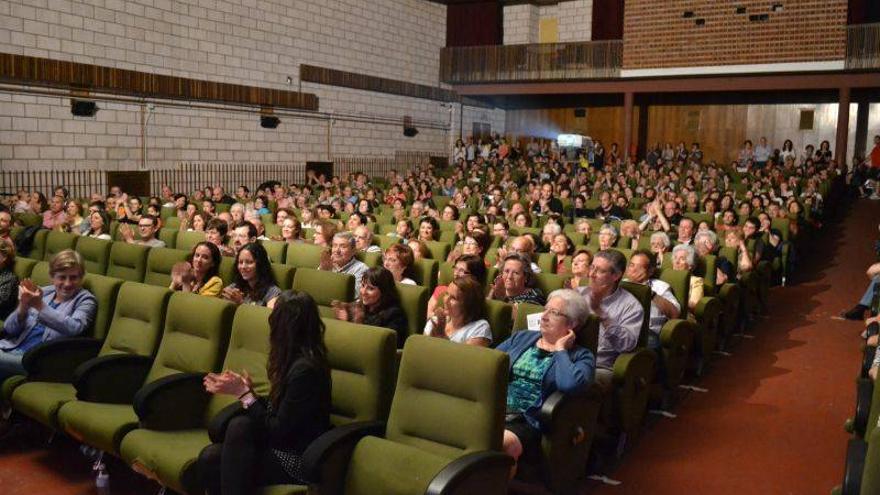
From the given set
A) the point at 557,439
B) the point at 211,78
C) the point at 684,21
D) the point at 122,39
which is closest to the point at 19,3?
the point at 122,39

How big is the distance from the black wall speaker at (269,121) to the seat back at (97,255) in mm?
8929

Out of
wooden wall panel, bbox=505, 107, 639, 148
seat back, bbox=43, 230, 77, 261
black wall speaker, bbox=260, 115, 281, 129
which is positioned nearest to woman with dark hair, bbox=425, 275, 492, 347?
Answer: seat back, bbox=43, 230, 77, 261

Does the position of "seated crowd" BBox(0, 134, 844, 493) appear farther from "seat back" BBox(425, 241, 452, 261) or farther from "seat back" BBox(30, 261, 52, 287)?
"seat back" BBox(30, 261, 52, 287)

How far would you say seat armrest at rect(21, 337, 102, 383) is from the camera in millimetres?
3432

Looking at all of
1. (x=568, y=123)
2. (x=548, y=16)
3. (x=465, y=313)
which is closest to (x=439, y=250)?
(x=465, y=313)

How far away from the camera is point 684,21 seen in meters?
14.9

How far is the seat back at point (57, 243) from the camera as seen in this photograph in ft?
18.1

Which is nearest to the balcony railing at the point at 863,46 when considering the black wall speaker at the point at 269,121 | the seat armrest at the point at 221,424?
the black wall speaker at the point at 269,121

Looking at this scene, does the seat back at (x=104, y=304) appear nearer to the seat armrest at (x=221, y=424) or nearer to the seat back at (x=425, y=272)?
the seat armrest at (x=221, y=424)

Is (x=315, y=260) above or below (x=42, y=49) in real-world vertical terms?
below

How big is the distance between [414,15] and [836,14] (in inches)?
337

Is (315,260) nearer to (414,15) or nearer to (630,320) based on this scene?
(630,320)

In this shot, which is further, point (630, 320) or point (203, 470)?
point (630, 320)

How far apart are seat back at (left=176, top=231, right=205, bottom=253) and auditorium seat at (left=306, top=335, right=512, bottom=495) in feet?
12.3
